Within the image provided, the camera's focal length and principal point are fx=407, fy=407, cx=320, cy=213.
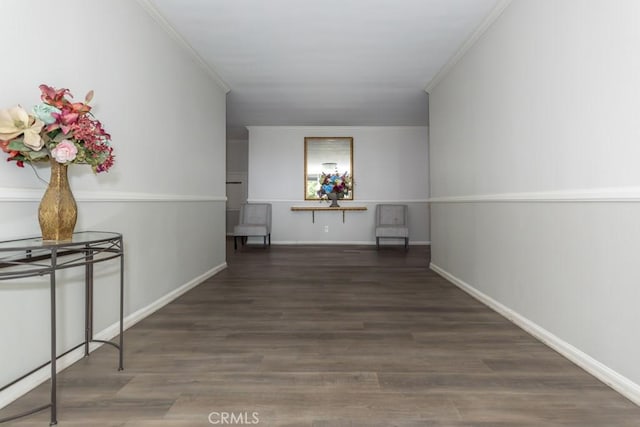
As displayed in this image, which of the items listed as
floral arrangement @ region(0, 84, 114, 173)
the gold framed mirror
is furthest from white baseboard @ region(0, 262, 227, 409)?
the gold framed mirror

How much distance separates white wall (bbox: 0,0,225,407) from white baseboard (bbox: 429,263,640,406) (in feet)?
8.78

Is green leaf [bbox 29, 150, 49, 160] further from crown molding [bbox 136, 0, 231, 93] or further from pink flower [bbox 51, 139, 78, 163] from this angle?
crown molding [bbox 136, 0, 231, 93]

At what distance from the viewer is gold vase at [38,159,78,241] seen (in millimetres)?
1718

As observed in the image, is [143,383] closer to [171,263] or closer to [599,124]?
[171,263]

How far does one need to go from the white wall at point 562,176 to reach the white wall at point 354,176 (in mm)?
4400

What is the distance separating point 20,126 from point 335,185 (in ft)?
21.2

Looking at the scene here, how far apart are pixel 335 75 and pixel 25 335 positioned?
157 inches

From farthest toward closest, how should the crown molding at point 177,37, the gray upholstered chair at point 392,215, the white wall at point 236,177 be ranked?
the white wall at point 236,177 → the gray upholstered chair at point 392,215 → the crown molding at point 177,37

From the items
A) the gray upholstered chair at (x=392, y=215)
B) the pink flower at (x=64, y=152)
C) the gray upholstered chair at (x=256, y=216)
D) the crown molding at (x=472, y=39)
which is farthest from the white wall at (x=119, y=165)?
the gray upholstered chair at (x=392, y=215)

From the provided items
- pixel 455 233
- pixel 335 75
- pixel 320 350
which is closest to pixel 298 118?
pixel 335 75

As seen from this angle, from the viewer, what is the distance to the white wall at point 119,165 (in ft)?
6.02

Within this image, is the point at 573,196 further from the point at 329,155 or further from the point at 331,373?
the point at 329,155

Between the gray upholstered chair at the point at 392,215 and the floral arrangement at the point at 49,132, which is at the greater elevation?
the floral arrangement at the point at 49,132

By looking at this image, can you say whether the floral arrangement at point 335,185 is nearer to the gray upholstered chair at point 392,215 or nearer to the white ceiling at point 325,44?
the gray upholstered chair at point 392,215
